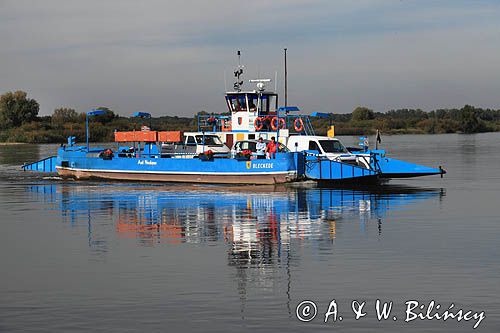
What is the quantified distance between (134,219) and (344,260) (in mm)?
10568

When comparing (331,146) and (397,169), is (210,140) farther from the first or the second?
(397,169)

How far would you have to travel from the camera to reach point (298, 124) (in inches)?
1730

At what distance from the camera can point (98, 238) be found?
24.7 meters

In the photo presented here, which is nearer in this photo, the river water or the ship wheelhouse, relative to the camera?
the river water

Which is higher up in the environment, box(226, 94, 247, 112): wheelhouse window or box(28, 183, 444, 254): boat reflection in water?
box(226, 94, 247, 112): wheelhouse window

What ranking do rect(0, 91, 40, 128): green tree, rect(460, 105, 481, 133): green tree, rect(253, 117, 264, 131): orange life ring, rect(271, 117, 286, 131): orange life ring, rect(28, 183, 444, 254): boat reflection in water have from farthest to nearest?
rect(460, 105, 481, 133): green tree, rect(0, 91, 40, 128): green tree, rect(253, 117, 264, 131): orange life ring, rect(271, 117, 286, 131): orange life ring, rect(28, 183, 444, 254): boat reflection in water

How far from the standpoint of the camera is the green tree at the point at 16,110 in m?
137

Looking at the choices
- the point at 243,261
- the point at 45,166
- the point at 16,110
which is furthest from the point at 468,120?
the point at 243,261

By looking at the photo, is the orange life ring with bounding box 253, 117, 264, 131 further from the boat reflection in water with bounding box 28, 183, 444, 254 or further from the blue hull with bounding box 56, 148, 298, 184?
the boat reflection in water with bounding box 28, 183, 444, 254

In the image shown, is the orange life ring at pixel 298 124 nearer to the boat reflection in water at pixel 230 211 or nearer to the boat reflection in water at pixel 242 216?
the boat reflection in water at pixel 242 216

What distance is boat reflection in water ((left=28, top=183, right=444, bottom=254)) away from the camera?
24.4 meters

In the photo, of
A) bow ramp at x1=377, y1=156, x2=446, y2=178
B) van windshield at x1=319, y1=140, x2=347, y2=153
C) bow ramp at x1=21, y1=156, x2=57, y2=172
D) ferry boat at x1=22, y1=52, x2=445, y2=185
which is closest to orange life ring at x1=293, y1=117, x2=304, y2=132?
ferry boat at x1=22, y1=52, x2=445, y2=185

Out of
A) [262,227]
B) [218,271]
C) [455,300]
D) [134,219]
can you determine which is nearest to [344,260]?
[218,271]
